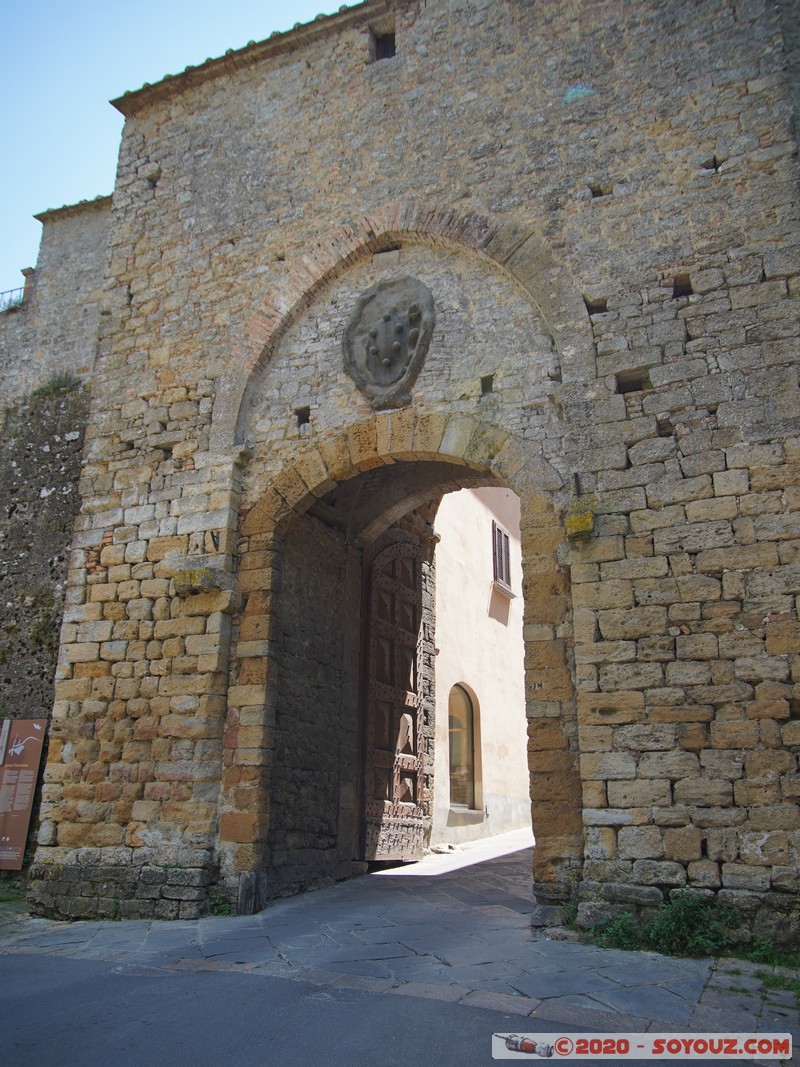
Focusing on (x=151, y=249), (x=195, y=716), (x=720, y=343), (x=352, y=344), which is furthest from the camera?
(x=151, y=249)

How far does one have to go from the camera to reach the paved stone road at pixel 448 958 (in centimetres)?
345

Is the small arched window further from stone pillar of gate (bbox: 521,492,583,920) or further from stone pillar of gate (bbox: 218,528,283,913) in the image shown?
stone pillar of gate (bbox: 521,492,583,920)

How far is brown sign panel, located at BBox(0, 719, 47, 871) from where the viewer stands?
724 centimetres

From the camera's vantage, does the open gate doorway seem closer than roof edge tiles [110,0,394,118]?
Yes

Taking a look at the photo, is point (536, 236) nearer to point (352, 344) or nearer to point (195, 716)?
point (352, 344)

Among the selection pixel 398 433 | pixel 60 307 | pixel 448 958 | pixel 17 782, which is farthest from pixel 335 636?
pixel 60 307

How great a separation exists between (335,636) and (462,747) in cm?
513

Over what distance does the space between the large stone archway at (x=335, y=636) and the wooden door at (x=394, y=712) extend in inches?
23.5

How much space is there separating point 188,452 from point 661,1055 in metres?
5.51

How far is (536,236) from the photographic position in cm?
622

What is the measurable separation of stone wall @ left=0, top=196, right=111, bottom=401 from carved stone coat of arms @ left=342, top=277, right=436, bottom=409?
405 centimetres

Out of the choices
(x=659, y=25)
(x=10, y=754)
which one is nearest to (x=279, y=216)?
(x=659, y=25)

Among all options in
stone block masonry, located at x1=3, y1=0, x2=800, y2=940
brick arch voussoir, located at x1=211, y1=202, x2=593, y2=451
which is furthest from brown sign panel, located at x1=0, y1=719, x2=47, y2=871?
brick arch voussoir, located at x1=211, y1=202, x2=593, y2=451

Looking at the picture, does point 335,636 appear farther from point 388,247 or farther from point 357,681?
point 388,247
